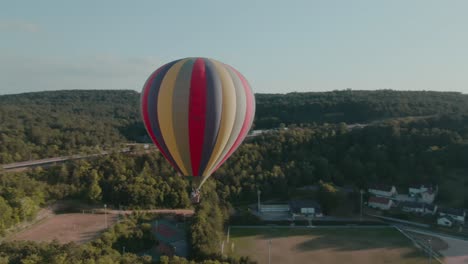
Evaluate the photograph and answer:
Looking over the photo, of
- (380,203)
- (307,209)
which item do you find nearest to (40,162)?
(307,209)

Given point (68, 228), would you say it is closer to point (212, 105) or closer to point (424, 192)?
point (212, 105)

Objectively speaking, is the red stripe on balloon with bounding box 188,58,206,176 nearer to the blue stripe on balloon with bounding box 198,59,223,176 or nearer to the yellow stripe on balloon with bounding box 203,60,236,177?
the blue stripe on balloon with bounding box 198,59,223,176

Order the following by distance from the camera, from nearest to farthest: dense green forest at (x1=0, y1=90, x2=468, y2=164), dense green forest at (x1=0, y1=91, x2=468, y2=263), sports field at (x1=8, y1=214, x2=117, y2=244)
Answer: sports field at (x1=8, y1=214, x2=117, y2=244), dense green forest at (x1=0, y1=91, x2=468, y2=263), dense green forest at (x1=0, y1=90, x2=468, y2=164)

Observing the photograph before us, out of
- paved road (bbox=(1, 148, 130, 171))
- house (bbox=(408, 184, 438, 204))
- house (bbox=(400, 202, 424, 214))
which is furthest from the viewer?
house (bbox=(408, 184, 438, 204))

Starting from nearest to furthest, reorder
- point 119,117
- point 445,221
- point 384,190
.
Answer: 1. point 445,221
2. point 384,190
3. point 119,117

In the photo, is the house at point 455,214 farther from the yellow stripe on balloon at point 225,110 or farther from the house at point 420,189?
the yellow stripe on balloon at point 225,110

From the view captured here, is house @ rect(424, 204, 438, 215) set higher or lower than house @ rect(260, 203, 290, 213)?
higher

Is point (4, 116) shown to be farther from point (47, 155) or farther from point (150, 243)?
point (150, 243)

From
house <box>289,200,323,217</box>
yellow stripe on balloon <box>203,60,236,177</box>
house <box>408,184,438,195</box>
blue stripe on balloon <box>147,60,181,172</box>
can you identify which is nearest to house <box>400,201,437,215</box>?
house <box>408,184,438,195</box>
